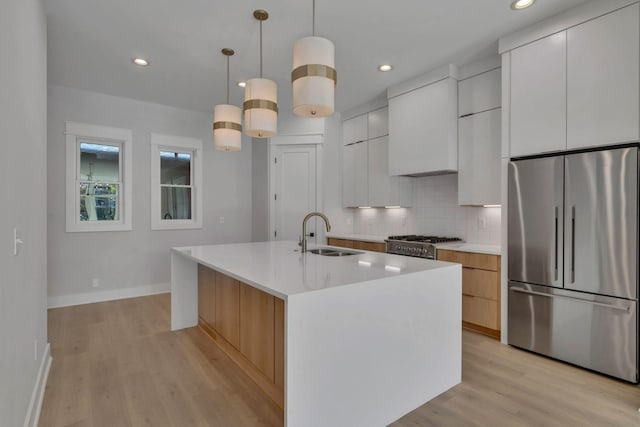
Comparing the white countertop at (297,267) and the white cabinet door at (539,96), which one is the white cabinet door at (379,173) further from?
the white countertop at (297,267)

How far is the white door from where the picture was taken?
17.8 ft

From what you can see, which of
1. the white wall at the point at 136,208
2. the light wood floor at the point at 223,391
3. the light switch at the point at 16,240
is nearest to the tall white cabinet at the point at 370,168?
the white wall at the point at 136,208

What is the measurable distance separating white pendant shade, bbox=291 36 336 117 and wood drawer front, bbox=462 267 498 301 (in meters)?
2.30

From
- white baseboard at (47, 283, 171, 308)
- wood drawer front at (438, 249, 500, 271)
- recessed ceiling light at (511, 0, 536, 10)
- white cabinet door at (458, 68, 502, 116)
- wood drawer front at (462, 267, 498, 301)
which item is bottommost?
white baseboard at (47, 283, 171, 308)

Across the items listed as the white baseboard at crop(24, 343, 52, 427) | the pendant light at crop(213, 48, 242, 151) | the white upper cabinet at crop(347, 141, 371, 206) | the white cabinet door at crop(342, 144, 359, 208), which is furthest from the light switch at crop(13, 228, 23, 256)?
the white cabinet door at crop(342, 144, 359, 208)

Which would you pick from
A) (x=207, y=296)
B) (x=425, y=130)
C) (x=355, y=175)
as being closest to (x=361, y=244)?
(x=355, y=175)

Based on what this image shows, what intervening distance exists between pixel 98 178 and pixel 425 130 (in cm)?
437

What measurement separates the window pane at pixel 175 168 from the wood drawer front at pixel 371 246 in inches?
112

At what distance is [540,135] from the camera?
2.88 meters

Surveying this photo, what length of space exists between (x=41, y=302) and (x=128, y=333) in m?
1.03

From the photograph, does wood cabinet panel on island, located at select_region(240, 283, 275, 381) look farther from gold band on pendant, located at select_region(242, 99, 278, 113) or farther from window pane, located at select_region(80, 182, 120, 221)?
window pane, located at select_region(80, 182, 120, 221)

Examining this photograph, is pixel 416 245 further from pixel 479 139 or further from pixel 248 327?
pixel 248 327

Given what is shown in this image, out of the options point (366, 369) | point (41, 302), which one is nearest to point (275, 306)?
point (366, 369)

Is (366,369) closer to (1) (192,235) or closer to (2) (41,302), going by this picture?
(2) (41,302)
